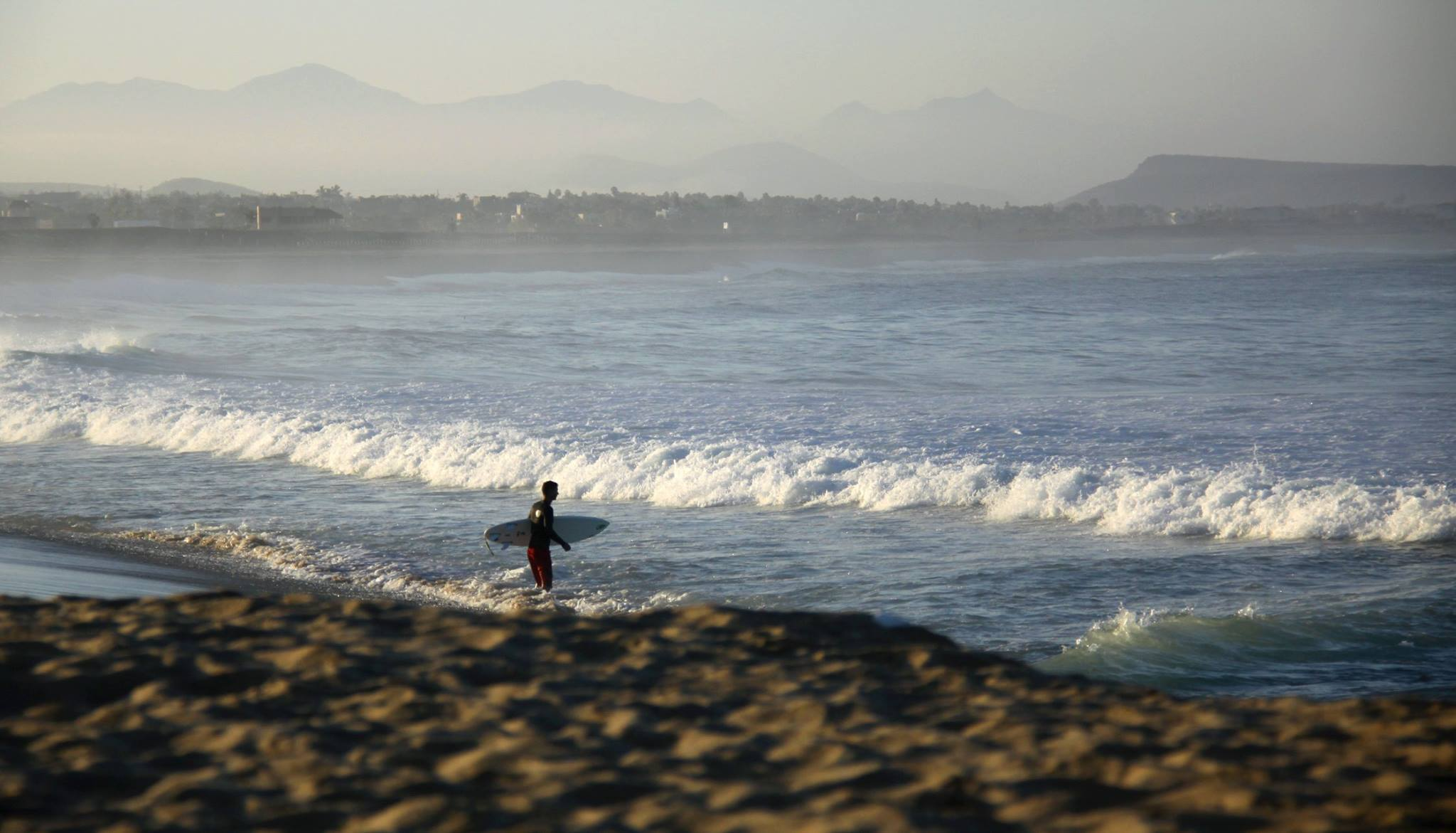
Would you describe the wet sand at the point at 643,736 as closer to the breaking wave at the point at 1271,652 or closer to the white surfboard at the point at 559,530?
the breaking wave at the point at 1271,652

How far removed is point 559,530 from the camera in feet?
40.4

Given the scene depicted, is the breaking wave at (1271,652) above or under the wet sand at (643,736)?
under

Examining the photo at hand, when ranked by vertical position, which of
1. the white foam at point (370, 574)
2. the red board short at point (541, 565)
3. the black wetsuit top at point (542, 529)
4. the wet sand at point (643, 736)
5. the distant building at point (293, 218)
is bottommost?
the white foam at point (370, 574)

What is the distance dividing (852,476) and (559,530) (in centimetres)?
561

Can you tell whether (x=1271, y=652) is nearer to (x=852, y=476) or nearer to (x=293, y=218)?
(x=852, y=476)

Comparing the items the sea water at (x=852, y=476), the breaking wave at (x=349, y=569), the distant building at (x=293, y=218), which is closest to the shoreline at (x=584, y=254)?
the distant building at (x=293, y=218)

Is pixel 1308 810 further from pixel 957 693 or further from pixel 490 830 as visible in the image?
pixel 490 830

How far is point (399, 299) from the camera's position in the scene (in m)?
71.9

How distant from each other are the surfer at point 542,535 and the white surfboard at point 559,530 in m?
0.85

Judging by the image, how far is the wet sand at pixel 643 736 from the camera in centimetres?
454

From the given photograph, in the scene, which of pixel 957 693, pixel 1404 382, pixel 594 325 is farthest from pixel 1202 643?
pixel 594 325

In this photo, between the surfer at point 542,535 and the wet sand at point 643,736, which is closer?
the wet sand at point 643,736

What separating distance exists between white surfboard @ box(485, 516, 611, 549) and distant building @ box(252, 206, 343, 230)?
14761 centimetres

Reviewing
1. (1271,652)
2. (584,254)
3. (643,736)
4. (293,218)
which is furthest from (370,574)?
(293,218)
